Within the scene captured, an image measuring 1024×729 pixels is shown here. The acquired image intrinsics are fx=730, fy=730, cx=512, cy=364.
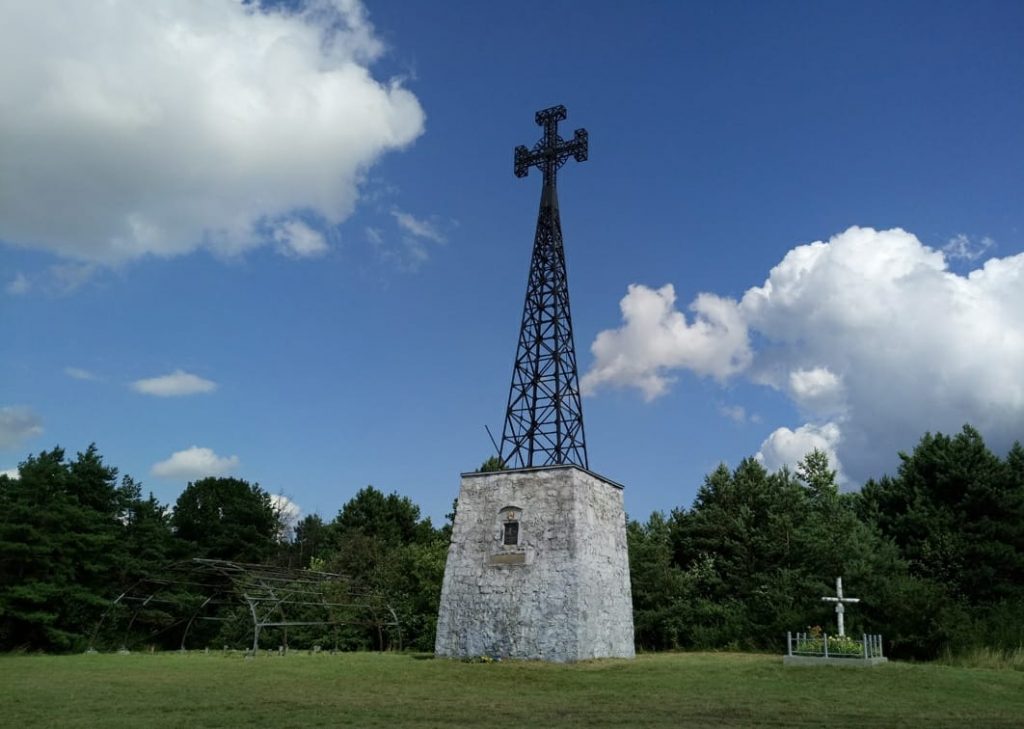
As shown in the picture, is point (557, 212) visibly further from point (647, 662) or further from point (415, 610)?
point (415, 610)

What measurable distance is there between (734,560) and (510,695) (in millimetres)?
23575

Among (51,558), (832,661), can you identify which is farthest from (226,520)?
(832,661)

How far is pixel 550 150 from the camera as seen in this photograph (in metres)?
27.9

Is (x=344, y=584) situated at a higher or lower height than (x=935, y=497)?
lower

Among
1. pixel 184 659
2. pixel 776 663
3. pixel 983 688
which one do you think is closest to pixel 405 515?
pixel 184 659

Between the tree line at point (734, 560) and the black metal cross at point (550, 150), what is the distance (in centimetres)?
1716

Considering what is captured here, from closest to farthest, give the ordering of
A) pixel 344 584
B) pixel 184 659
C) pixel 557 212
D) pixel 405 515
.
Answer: pixel 184 659, pixel 557 212, pixel 344 584, pixel 405 515

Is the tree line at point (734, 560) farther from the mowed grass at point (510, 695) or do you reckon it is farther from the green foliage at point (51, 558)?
the mowed grass at point (510, 695)

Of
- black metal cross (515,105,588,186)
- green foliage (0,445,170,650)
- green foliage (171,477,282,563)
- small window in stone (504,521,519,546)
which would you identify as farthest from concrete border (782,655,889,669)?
green foliage (171,477,282,563)

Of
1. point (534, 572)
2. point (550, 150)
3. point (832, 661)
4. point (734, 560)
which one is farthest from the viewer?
point (734, 560)

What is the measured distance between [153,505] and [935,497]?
3985 centimetres

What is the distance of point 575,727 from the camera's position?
1044cm

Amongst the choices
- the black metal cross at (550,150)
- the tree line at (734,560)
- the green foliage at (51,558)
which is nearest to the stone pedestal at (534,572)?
the tree line at (734,560)

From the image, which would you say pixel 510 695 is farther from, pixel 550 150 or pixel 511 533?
pixel 550 150
